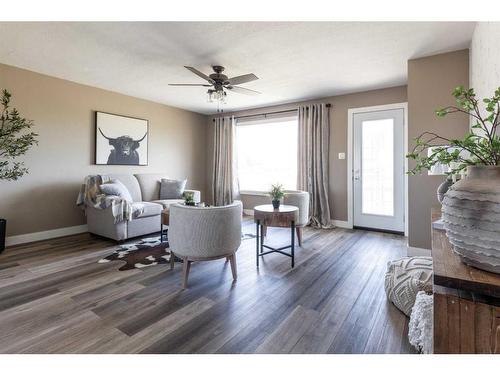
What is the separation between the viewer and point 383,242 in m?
3.74

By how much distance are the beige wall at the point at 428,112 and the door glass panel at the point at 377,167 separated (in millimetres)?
1136

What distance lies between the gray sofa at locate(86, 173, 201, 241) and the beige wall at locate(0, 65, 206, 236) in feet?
1.49

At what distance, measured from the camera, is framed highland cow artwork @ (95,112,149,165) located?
14.3ft

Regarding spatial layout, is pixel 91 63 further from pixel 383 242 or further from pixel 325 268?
pixel 383 242

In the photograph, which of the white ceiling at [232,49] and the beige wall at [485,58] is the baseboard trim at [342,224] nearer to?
the white ceiling at [232,49]

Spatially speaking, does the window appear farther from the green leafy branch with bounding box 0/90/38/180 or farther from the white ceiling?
the green leafy branch with bounding box 0/90/38/180

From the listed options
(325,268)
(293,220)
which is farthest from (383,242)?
(293,220)

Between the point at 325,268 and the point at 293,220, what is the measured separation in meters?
0.61

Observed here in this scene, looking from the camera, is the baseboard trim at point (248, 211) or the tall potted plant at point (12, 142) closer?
the tall potted plant at point (12, 142)

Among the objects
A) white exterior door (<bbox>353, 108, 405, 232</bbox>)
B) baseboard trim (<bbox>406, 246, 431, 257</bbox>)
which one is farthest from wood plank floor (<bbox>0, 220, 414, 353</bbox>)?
white exterior door (<bbox>353, 108, 405, 232</bbox>)

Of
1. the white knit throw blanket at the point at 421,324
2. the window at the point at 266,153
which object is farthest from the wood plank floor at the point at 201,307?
the window at the point at 266,153

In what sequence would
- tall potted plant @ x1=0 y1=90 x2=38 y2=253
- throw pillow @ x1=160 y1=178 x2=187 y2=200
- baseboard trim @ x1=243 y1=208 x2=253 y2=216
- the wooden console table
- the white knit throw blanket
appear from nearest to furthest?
the wooden console table < the white knit throw blanket < tall potted plant @ x1=0 y1=90 x2=38 y2=253 < throw pillow @ x1=160 y1=178 x2=187 y2=200 < baseboard trim @ x1=243 y1=208 x2=253 y2=216

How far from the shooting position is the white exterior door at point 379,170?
13.6 ft

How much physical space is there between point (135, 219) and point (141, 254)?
724 millimetres
